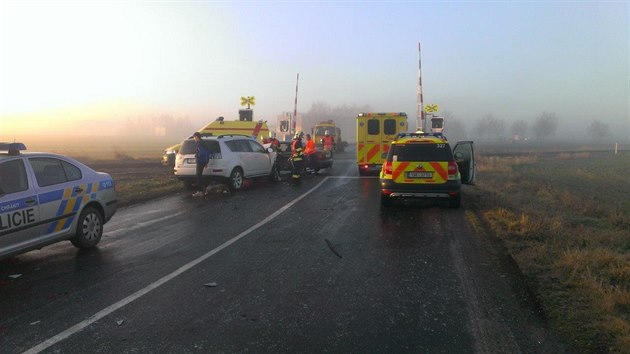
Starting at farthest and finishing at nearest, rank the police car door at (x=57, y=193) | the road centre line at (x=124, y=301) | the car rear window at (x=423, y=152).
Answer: the car rear window at (x=423, y=152)
the police car door at (x=57, y=193)
the road centre line at (x=124, y=301)

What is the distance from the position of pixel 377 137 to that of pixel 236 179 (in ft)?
25.0

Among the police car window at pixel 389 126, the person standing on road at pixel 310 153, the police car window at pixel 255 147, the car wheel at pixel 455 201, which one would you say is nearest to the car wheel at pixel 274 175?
the police car window at pixel 255 147

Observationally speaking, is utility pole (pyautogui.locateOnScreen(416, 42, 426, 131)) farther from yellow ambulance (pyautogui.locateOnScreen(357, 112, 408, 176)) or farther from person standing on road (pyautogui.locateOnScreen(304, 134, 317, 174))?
person standing on road (pyautogui.locateOnScreen(304, 134, 317, 174))

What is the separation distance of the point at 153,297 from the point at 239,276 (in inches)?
44.0

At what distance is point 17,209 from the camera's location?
5938mm

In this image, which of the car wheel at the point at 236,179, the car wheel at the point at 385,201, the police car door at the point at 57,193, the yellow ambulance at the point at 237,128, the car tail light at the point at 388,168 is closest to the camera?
the police car door at the point at 57,193

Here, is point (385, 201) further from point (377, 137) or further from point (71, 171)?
point (377, 137)

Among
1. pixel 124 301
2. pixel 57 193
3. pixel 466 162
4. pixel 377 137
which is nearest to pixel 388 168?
pixel 466 162

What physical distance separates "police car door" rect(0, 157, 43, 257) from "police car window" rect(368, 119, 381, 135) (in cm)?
1543

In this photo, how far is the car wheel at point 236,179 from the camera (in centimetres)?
1468

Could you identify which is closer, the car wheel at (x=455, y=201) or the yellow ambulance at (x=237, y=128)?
the car wheel at (x=455, y=201)

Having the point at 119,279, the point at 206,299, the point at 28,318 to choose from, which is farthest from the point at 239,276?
the point at 28,318

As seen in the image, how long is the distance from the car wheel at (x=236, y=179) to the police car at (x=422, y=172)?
5.50m

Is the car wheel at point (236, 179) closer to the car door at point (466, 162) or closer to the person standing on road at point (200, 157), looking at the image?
the person standing on road at point (200, 157)
